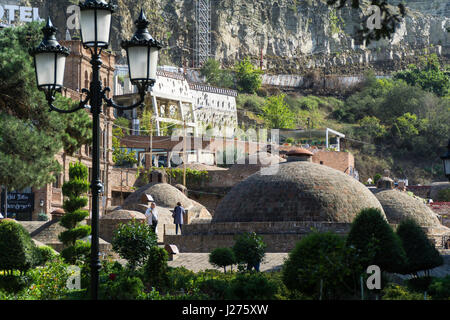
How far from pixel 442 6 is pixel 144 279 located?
124752 mm

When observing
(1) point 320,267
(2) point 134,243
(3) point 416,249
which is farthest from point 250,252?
(1) point 320,267

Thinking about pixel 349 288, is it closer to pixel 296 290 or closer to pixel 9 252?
pixel 296 290

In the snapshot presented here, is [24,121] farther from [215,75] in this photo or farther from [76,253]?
[215,75]

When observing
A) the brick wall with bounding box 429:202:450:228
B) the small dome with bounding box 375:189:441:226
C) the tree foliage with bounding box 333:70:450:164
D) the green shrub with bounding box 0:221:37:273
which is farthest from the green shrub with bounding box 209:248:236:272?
the tree foliage with bounding box 333:70:450:164

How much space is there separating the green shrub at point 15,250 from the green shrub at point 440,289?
24.3 ft

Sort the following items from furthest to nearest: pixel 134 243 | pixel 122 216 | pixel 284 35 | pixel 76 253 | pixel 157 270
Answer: pixel 284 35, pixel 122 216, pixel 76 253, pixel 134 243, pixel 157 270

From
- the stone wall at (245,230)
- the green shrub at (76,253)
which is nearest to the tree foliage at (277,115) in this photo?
the stone wall at (245,230)

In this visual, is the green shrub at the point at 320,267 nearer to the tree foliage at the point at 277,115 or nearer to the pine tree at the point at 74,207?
the pine tree at the point at 74,207

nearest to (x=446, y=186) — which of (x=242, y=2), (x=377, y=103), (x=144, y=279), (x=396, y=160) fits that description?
(x=396, y=160)

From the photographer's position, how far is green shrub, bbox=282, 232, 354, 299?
11.7 metres

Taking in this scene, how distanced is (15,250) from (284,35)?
97.8 metres

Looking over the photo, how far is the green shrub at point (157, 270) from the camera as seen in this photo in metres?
15.6

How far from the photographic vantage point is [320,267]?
11.7 meters

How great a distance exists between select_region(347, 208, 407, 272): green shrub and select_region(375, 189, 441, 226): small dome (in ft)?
61.7
